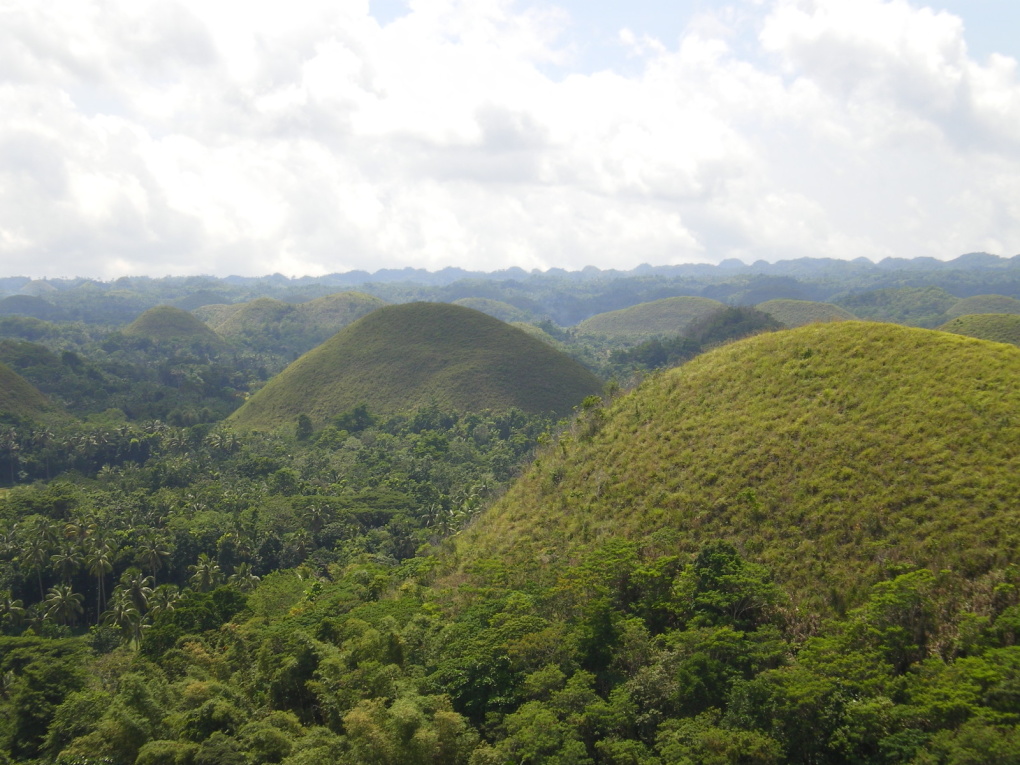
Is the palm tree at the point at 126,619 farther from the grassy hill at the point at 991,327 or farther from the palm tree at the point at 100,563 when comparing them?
the grassy hill at the point at 991,327

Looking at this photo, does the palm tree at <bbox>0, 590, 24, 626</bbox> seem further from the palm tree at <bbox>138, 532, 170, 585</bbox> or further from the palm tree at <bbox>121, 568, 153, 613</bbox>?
the palm tree at <bbox>138, 532, 170, 585</bbox>

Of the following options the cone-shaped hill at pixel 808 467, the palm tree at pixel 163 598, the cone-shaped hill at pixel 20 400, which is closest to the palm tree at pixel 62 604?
the palm tree at pixel 163 598

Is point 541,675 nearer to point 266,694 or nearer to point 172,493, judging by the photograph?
point 266,694

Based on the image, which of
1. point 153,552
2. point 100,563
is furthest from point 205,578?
point 100,563

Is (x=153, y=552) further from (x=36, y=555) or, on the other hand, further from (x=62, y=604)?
(x=36, y=555)

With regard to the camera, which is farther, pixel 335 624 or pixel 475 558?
pixel 475 558

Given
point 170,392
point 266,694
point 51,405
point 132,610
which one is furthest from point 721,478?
point 170,392
